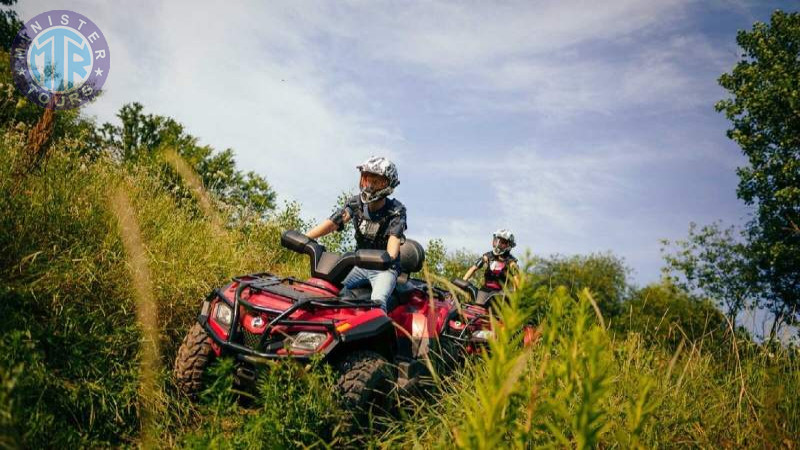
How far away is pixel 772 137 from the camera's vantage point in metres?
15.9

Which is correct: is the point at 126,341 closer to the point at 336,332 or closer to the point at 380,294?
the point at 336,332

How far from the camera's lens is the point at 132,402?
2965 mm

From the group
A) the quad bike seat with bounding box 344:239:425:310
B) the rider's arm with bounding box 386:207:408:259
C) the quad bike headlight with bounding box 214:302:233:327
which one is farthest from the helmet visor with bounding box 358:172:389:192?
→ the quad bike headlight with bounding box 214:302:233:327

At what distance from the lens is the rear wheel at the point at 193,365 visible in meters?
3.13

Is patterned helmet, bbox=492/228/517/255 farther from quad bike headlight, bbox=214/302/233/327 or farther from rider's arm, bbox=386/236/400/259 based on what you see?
quad bike headlight, bbox=214/302/233/327

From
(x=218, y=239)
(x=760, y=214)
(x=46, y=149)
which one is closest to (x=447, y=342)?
(x=218, y=239)

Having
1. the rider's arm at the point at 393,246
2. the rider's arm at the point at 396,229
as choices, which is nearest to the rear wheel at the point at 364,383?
the rider's arm at the point at 393,246

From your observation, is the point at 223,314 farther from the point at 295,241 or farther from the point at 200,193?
the point at 200,193

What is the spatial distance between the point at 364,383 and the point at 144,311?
1968 millimetres

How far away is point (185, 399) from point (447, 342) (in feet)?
7.10

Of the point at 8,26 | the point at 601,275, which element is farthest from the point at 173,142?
the point at 601,275

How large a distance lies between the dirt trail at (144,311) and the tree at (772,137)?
1708 centimetres

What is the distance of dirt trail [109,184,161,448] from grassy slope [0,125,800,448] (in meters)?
0.06

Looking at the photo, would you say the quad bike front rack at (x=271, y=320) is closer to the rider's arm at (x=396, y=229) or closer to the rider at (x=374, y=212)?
the rider's arm at (x=396, y=229)
